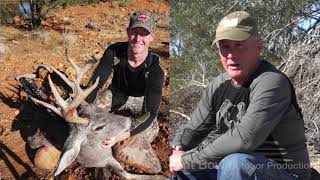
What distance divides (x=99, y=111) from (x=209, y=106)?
64cm

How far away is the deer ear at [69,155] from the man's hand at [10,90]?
36 centimetres

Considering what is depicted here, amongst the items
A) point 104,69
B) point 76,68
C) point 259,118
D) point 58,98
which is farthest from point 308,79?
point 58,98

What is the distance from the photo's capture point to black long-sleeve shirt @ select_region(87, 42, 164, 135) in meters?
2.89

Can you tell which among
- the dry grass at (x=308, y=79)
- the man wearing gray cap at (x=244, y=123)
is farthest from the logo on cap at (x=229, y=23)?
the dry grass at (x=308, y=79)

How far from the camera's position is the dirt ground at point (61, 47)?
2918 millimetres

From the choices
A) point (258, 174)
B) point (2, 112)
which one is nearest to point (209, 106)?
point (258, 174)

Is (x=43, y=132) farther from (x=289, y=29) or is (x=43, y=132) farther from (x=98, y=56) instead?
(x=289, y=29)

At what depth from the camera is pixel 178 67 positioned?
431cm

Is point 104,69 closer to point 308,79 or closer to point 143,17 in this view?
point 143,17

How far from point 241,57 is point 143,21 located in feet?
1.72

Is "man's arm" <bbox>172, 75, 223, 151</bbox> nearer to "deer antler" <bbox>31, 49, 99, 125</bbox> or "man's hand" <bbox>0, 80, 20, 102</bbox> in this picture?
"deer antler" <bbox>31, 49, 99, 125</bbox>

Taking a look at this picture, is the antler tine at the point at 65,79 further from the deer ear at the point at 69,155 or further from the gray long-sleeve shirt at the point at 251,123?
the gray long-sleeve shirt at the point at 251,123

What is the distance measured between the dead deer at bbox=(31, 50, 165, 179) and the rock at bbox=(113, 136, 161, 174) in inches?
1.6

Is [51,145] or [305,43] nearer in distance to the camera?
[51,145]
